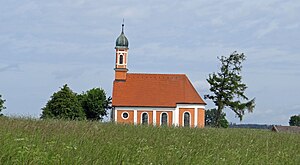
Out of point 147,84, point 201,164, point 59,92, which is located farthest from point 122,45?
point 201,164

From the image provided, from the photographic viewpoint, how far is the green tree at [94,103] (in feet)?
→ 226

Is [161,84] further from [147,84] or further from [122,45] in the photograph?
[122,45]

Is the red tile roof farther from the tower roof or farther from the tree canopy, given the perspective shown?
the tower roof

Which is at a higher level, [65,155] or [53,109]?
[53,109]

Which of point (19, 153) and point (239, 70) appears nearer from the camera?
point (19, 153)

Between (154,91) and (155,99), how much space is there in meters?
1.06

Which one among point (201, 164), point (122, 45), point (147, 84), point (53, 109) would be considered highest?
point (122, 45)

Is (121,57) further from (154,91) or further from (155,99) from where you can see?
(155,99)

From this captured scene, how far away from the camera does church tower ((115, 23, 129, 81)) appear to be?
231 ft

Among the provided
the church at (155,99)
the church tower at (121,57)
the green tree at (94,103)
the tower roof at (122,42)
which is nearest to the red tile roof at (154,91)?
the church at (155,99)

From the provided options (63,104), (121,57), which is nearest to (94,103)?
(121,57)

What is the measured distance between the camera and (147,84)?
230 feet

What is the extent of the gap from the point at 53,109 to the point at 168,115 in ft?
50.8

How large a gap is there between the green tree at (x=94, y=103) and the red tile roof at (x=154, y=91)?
2136 millimetres
